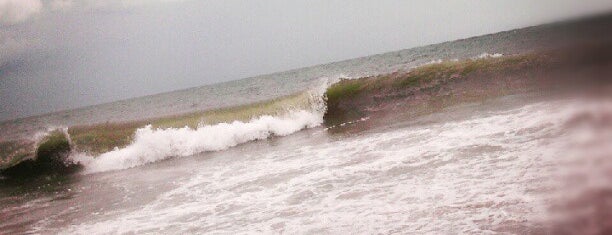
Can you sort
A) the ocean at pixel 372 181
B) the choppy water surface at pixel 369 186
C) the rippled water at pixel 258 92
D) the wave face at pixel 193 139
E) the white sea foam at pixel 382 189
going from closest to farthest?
the ocean at pixel 372 181 → the choppy water surface at pixel 369 186 → the white sea foam at pixel 382 189 → the wave face at pixel 193 139 → the rippled water at pixel 258 92

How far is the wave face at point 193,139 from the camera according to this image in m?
15.5

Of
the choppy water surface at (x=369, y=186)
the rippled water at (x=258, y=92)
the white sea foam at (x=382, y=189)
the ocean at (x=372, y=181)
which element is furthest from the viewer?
the rippled water at (x=258, y=92)

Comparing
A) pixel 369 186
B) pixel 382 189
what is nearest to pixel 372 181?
pixel 369 186

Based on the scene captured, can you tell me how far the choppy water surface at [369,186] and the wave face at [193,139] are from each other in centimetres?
270

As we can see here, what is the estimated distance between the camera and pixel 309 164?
358 inches

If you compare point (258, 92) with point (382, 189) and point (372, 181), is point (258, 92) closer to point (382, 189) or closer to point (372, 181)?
point (372, 181)

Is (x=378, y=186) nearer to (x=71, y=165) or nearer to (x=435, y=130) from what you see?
(x=435, y=130)

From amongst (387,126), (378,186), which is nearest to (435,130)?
(387,126)

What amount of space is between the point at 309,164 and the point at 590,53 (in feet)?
27.7

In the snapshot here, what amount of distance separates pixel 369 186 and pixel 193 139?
1050 cm

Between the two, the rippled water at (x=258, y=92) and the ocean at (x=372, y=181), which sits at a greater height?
the rippled water at (x=258, y=92)

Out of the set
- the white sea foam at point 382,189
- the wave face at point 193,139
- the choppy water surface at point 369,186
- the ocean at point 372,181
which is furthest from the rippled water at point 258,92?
the white sea foam at point 382,189

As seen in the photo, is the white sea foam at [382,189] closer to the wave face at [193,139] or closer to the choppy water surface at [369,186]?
the choppy water surface at [369,186]

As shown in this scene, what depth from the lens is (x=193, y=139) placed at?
15.8 m
